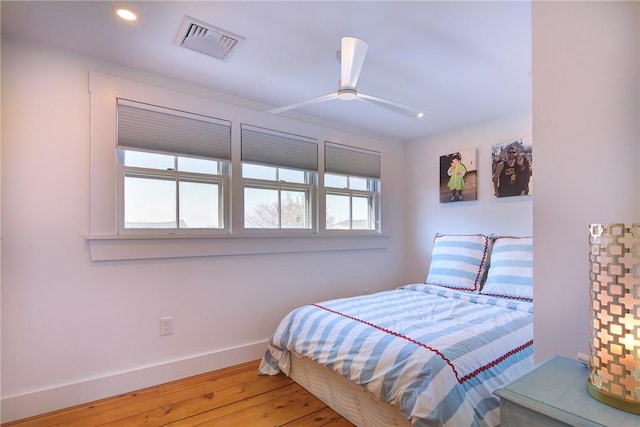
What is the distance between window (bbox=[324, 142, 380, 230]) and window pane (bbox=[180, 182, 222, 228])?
1134 millimetres

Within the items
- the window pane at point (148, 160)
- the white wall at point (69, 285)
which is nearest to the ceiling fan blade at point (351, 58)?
the white wall at point (69, 285)

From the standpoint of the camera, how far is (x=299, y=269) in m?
3.01

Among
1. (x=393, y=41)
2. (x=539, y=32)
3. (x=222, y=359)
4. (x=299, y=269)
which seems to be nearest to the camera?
(x=539, y=32)

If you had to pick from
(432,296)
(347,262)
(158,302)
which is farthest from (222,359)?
(432,296)

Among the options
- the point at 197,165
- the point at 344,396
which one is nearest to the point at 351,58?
the point at 197,165

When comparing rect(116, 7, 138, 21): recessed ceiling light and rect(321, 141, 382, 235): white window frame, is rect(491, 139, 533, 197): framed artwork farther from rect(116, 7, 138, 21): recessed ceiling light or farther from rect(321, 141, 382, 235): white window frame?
rect(116, 7, 138, 21): recessed ceiling light

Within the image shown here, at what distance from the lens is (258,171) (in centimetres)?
286

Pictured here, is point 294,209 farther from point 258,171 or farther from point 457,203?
point 457,203

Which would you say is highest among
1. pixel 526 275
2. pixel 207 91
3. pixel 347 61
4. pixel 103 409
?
pixel 207 91

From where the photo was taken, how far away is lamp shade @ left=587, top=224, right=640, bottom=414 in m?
0.71

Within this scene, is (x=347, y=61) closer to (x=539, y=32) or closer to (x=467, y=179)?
(x=539, y=32)

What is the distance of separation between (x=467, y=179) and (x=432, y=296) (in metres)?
1.41

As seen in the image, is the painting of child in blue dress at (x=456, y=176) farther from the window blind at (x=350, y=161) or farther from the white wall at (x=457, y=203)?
the window blind at (x=350, y=161)

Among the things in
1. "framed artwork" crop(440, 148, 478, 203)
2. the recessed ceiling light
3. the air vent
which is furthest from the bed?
the recessed ceiling light
